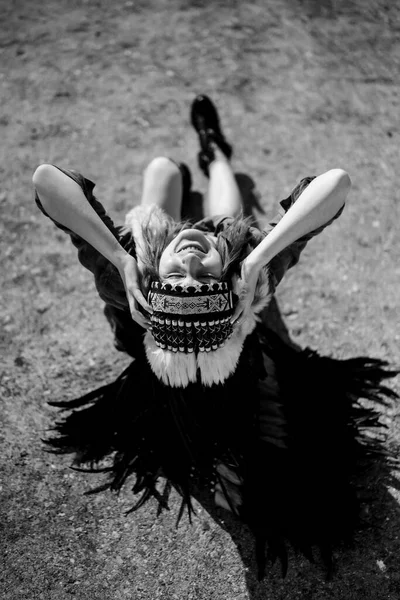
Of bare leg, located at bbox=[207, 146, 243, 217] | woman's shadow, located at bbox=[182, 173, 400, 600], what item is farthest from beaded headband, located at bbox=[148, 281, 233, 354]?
bare leg, located at bbox=[207, 146, 243, 217]

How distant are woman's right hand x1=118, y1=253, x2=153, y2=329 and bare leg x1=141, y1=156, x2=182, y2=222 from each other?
1078 millimetres

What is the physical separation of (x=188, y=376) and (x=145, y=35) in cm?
403

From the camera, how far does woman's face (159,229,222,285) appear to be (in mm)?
2355

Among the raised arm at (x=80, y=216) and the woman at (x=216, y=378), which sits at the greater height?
the raised arm at (x=80, y=216)

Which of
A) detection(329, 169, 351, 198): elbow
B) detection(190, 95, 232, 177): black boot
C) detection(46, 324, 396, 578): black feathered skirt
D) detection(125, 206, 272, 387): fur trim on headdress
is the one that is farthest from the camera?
detection(190, 95, 232, 177): black boot

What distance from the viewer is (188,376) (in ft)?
8.01

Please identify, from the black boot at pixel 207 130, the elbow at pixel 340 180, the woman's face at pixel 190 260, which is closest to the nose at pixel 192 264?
the woman's face at pixel 190 260

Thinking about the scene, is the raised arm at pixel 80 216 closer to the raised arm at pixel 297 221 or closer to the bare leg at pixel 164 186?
the raised arm at pixel 297 221

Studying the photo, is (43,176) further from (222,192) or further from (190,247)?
(222,192)

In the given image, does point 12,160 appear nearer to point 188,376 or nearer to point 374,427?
point 188,376

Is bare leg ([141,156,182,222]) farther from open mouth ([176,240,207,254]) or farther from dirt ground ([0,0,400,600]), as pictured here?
open mouth ([176,240,207,254])

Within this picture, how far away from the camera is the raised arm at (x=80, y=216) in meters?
2.51

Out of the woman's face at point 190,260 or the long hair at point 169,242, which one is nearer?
the woman's face at point 190,260

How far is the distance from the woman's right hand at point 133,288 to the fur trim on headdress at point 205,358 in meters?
0.04
